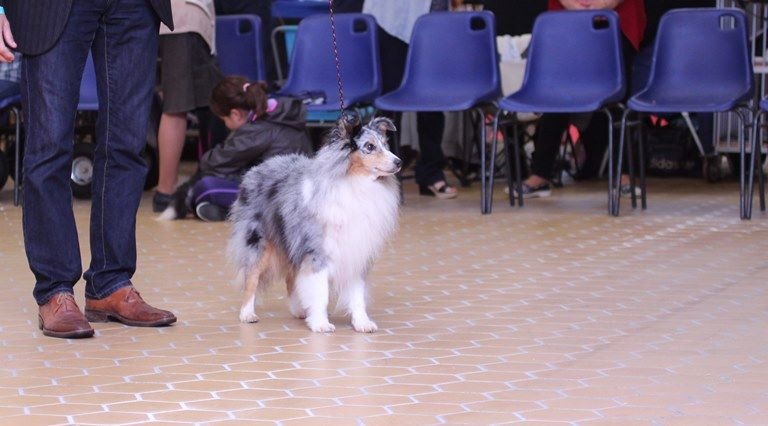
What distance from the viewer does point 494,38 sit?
7.91 metres

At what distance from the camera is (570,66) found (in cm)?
783

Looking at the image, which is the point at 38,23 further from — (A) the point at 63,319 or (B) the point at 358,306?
(B) the point at 358,306

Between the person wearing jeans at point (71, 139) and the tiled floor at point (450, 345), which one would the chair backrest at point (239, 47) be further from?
the person wearing jeans at point (71, 139)

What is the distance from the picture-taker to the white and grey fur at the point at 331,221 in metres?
4.32

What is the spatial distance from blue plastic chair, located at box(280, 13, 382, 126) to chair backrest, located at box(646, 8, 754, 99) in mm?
1626

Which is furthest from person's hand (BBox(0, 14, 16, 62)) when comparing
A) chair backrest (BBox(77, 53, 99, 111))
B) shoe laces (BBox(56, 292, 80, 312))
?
chair backrest (BBox(77, 53, 99, 111))

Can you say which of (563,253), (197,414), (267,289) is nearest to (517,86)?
(563,253)

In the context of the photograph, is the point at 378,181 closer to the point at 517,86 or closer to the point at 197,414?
the point at 197,414

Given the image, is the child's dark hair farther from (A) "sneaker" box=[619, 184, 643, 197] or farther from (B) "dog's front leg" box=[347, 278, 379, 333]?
(B) "dog's front leg" box=[347, 278, 379, 333]

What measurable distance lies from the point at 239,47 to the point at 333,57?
25.1 inches

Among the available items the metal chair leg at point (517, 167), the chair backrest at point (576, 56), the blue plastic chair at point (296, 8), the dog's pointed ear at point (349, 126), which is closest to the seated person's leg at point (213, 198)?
the metal chair leg at point (517, 167)

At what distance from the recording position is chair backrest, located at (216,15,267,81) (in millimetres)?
8508

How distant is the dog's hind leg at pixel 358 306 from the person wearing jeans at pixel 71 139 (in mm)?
568

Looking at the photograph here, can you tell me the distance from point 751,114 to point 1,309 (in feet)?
14.6
